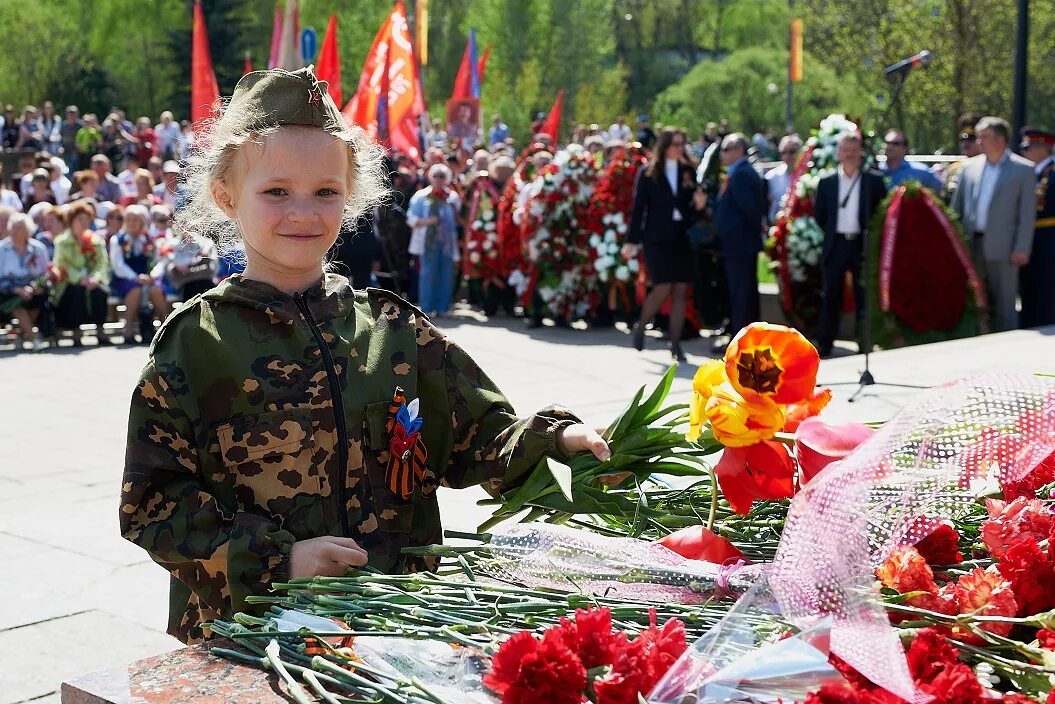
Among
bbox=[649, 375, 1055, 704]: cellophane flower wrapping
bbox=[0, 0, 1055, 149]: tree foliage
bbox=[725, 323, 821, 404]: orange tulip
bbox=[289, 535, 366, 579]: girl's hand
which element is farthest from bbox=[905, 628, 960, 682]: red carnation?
bbox=[0, 0, 1055, 149]: tree foliage

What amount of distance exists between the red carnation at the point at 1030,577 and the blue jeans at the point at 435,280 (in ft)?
44.2

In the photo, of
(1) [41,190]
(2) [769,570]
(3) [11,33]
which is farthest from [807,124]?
(2) [769,570]

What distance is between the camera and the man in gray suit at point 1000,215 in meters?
11.1

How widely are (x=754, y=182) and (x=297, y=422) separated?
9.76 metres

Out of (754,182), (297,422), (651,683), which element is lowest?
(651,683)

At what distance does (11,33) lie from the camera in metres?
44.2

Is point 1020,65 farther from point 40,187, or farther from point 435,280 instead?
point 40,187

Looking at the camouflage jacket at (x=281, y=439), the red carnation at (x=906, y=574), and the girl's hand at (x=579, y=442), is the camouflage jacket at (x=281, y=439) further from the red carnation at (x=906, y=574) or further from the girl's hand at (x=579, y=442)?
the red carnation at (x=906, y=574)

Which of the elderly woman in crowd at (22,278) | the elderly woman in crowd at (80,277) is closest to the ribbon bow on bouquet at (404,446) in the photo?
the elderly woman in crowd at (22,278)

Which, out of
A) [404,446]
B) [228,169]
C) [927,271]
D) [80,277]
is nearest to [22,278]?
[80,277]

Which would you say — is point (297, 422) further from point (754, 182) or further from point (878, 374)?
point (754, 182)

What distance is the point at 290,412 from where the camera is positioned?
223 cm

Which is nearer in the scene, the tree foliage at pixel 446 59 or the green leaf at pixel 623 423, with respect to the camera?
the green leaf at pixel 623 423

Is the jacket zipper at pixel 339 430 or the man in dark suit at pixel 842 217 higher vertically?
the man in dark suit at pixel 842 217
